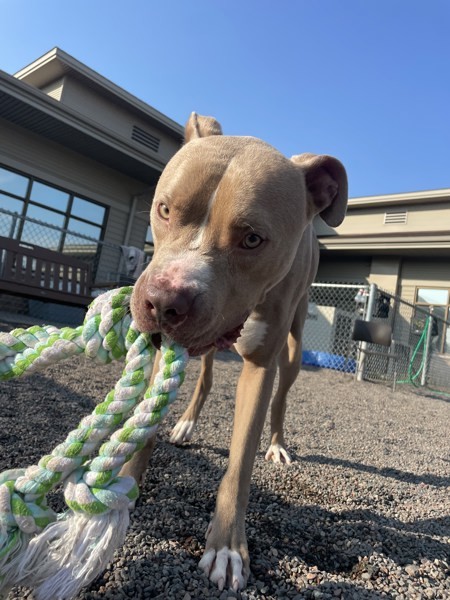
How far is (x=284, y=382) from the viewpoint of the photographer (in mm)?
3270

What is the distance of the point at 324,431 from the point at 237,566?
2.60 meters

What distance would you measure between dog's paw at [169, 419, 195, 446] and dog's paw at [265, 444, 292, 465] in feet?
1.70

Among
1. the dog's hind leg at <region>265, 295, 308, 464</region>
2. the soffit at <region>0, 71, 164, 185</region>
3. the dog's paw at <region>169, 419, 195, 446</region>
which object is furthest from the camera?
the soffit at <region>0, 71, 164, 185</region>

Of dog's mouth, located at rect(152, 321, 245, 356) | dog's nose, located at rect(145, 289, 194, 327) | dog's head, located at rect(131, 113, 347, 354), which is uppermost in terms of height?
dog's head, located at rect(131, 113, 347, 354)

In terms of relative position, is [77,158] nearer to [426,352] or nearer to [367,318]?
[367,318]

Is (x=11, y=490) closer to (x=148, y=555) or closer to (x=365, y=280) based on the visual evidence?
(x=148, y=555)

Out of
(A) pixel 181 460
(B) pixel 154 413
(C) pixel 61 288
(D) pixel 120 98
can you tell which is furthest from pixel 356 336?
(D) pixel 120 98

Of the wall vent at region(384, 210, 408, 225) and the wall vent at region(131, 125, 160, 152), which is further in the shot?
the wall vent at region(384, 210, 408, 225)

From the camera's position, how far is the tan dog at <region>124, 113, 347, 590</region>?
1.40m

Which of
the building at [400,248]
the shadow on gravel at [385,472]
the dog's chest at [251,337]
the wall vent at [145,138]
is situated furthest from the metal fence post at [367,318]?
the wall vent at [145,138]

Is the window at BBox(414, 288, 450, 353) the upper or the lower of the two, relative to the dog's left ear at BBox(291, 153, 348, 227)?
upper

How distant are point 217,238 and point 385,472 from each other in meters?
2.27

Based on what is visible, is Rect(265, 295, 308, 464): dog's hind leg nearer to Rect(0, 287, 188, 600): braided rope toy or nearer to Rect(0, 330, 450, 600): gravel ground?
Rect(0, 330, 450, 600): gravel ground

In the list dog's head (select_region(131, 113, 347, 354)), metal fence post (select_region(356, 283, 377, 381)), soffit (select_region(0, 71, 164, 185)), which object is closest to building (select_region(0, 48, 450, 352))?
soffit (select_region(0, 71, 164, 185))
